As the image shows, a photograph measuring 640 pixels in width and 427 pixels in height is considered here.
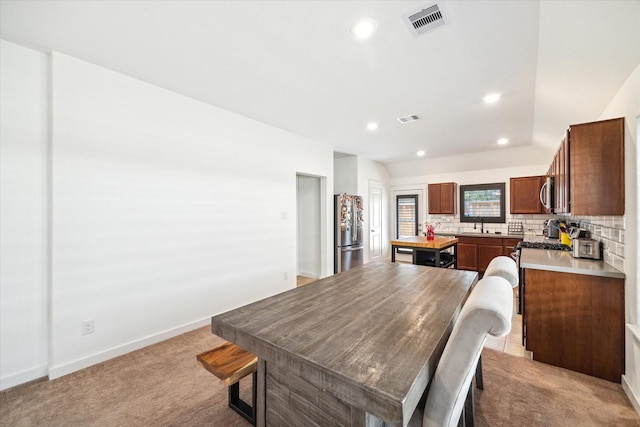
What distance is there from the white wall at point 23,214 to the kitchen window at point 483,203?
6.97 meters

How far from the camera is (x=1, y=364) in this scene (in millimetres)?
2025

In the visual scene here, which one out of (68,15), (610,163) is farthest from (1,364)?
(610,163)

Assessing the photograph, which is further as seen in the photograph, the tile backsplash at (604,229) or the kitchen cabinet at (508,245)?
the kitchen cabinet at (508,245)

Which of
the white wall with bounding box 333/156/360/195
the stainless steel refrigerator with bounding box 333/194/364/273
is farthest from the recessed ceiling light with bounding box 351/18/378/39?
the white wall with bounding box 333/156/360/195

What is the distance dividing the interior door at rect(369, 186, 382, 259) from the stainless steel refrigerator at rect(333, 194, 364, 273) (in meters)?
0.83

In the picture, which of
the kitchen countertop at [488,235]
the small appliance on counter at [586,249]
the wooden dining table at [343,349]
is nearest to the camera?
the wooden dining table at [343,349]

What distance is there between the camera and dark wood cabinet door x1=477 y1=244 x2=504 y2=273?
17.6 feet

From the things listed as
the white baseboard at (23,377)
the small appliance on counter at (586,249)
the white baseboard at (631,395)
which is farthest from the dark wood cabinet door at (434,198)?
the white baseboard at (23,377)

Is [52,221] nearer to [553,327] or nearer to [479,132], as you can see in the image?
[553,327]

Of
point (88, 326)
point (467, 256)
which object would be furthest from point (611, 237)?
point (88, 326)

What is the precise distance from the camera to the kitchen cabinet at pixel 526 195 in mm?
5250

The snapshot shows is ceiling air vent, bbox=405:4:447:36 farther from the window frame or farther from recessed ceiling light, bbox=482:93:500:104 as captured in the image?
the window frame

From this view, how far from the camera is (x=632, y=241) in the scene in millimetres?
1847

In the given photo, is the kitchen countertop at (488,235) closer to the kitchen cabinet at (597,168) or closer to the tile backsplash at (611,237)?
the tile backsplash at (611,237)
